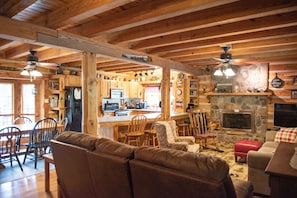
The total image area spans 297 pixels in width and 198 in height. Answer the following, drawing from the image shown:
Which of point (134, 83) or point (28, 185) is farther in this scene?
point (134, 83)

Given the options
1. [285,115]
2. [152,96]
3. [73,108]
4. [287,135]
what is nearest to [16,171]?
[73,108]

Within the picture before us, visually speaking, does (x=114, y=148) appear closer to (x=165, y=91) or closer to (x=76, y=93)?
(x=165, y=91)

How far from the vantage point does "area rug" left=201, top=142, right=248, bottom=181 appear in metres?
4.09

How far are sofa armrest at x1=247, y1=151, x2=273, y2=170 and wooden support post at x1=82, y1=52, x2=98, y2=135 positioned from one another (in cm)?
251

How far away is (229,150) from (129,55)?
3.72 metres

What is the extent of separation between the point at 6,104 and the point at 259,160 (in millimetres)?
6383

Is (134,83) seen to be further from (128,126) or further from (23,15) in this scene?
(23,15)

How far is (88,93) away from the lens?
3.61 metres

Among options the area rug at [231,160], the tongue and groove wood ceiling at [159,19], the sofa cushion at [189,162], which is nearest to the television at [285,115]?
the area rug at [231,160]

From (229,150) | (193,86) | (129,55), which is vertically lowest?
(229,150)

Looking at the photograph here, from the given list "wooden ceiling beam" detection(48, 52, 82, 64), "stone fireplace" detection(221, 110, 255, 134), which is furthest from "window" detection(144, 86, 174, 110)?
"wooden ceiling beam" detection(48, 52, 82, 64)

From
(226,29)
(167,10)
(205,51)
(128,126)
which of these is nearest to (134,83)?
(128,126)

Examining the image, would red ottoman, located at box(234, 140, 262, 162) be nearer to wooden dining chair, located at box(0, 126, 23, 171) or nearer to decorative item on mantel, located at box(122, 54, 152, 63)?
decorative item on mantel, located at box(122, 54, 152, 63)

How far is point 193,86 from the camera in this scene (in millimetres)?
7504
